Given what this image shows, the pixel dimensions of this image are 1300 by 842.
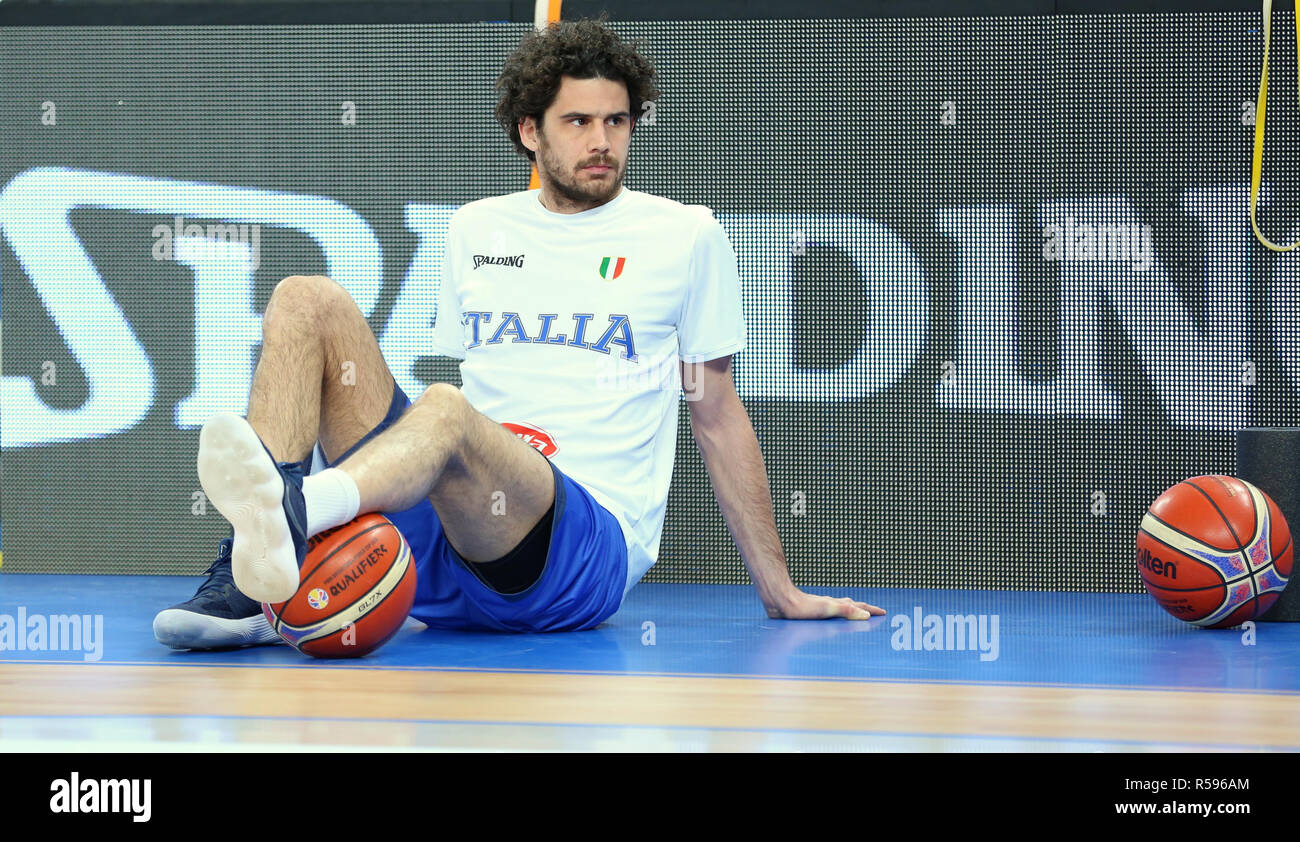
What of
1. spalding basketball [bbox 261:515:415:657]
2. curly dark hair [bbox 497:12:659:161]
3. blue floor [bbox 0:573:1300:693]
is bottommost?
blue floor [bbox 0:573:1300:693]

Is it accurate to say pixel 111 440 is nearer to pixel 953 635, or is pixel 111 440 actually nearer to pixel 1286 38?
pixel 953 635

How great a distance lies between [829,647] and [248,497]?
121cm

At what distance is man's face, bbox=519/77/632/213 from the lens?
304cm

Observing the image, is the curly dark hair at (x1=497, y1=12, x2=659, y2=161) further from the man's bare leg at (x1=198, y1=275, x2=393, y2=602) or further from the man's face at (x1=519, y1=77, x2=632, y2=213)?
the man's bare leg at (x1=198, y1=275, x2=393, y2=602)

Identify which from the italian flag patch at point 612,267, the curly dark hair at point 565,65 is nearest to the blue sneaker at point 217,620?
the italian flag patch at point 612,267

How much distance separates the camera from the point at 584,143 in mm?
3064

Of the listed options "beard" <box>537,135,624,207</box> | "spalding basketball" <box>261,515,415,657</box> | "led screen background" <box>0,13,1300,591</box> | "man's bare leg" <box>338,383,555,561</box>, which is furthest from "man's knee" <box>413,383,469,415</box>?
"led screen background" <box>0,13,1300,591</box>

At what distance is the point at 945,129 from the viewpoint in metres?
4.11

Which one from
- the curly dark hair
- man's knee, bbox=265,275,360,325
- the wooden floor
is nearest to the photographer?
the wooden floor

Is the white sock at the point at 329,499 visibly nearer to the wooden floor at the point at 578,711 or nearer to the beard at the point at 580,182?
the wooden floor at the point at 578,711

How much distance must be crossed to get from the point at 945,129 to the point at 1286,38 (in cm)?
101

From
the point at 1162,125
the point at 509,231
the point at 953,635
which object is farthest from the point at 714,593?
the point at 1162,125

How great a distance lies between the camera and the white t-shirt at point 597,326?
2861mm

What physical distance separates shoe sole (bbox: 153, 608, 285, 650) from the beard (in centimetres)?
116
